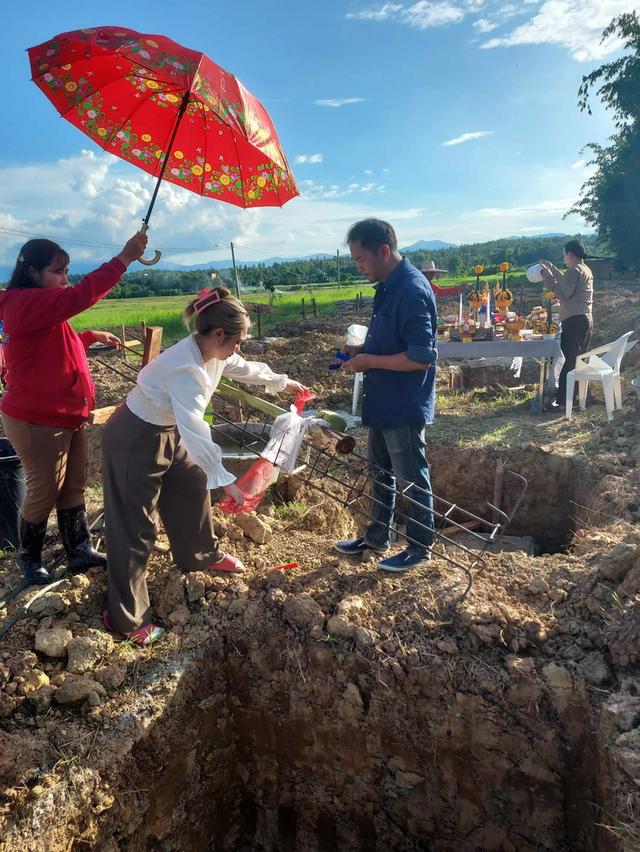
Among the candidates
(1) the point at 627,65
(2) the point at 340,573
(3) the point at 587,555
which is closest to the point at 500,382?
(3) the point at 587,555

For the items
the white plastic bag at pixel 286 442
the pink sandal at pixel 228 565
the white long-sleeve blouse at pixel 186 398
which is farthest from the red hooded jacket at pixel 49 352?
the pink sandal at pixel 228 565

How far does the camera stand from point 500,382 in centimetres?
973

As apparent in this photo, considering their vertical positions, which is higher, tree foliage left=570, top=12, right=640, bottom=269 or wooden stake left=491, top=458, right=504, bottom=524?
tree foliage left=570, top=12, right=640, bottom=269

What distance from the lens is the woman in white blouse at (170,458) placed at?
8.33 feet

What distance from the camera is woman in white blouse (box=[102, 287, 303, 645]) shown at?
254cm

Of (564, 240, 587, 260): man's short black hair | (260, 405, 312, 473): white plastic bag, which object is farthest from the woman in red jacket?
(564, 240, 587, 260): man's short black hair

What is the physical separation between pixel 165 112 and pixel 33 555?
2730mm

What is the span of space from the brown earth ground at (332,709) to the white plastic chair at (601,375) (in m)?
3.39

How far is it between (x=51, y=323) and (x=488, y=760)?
10.2 ft

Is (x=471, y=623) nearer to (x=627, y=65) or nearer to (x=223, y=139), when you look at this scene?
(x=223, y=139)

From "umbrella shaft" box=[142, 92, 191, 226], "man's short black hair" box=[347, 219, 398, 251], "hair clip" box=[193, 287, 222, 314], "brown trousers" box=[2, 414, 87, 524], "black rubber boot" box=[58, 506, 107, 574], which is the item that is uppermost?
"umbrella shaft" box=[142, 92, 191, 226]

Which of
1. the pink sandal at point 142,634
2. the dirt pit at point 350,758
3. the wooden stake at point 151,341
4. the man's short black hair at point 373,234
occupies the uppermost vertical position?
the man's short black hair at point 373,234

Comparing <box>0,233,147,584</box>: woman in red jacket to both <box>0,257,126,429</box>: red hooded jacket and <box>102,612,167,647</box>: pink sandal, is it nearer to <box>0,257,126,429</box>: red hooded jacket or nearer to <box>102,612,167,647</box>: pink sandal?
<box>0,257,126,429</box>: red hooded jacket

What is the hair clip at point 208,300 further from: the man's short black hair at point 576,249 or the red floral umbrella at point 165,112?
the man's short black hair at point 576,249
